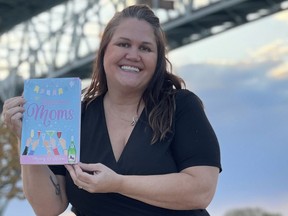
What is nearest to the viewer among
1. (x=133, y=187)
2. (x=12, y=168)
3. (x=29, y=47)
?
(x=133, y=187)

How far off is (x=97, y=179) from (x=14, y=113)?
0.53 m

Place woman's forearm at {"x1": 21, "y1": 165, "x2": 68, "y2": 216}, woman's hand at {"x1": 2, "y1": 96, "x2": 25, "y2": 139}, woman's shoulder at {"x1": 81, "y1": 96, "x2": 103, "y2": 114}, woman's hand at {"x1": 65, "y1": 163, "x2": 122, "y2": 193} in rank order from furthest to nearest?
woman's shoulder at {"x1": 81, "y1": 96, "x2": 103, "y2": 114}, woman's forearm at {"x1": 21, "y1": 165, "x2": 68, "y2": 216}, woman's hand at {"x1": 2, "y1": 96, "x2": 25, "y2": 139}, woman's hand at {"x1": 65, "y1": 163, "x2": 122, "y2": 193}

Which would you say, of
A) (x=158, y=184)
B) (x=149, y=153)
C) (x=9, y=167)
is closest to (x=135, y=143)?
(x=149, y=153)

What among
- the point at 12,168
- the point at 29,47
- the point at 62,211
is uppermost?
the point at 29,47

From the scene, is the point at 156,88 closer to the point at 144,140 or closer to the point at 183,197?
the point at 144,140

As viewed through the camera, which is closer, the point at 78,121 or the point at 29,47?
the point at 78,121

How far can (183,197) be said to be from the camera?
133 inches

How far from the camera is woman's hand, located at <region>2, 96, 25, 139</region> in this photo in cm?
353

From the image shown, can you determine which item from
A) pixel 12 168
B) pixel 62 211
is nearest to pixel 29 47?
pixel 12 168

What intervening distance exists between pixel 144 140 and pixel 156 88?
0.87 ft

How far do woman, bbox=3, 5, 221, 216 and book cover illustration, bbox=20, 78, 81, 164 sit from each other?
0.06m

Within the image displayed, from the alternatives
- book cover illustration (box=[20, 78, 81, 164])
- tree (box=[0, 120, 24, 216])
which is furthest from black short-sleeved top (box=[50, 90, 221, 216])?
tree (box=[0, 120, 24, 216])

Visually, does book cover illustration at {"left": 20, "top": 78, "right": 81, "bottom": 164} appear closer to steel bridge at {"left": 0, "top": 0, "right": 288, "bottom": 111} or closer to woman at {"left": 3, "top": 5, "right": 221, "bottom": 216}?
woman at {"left": 3, "top": 5, "right": 221, "bottom": 216}

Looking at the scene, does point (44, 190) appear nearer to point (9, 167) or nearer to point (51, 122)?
point (51, 122)
